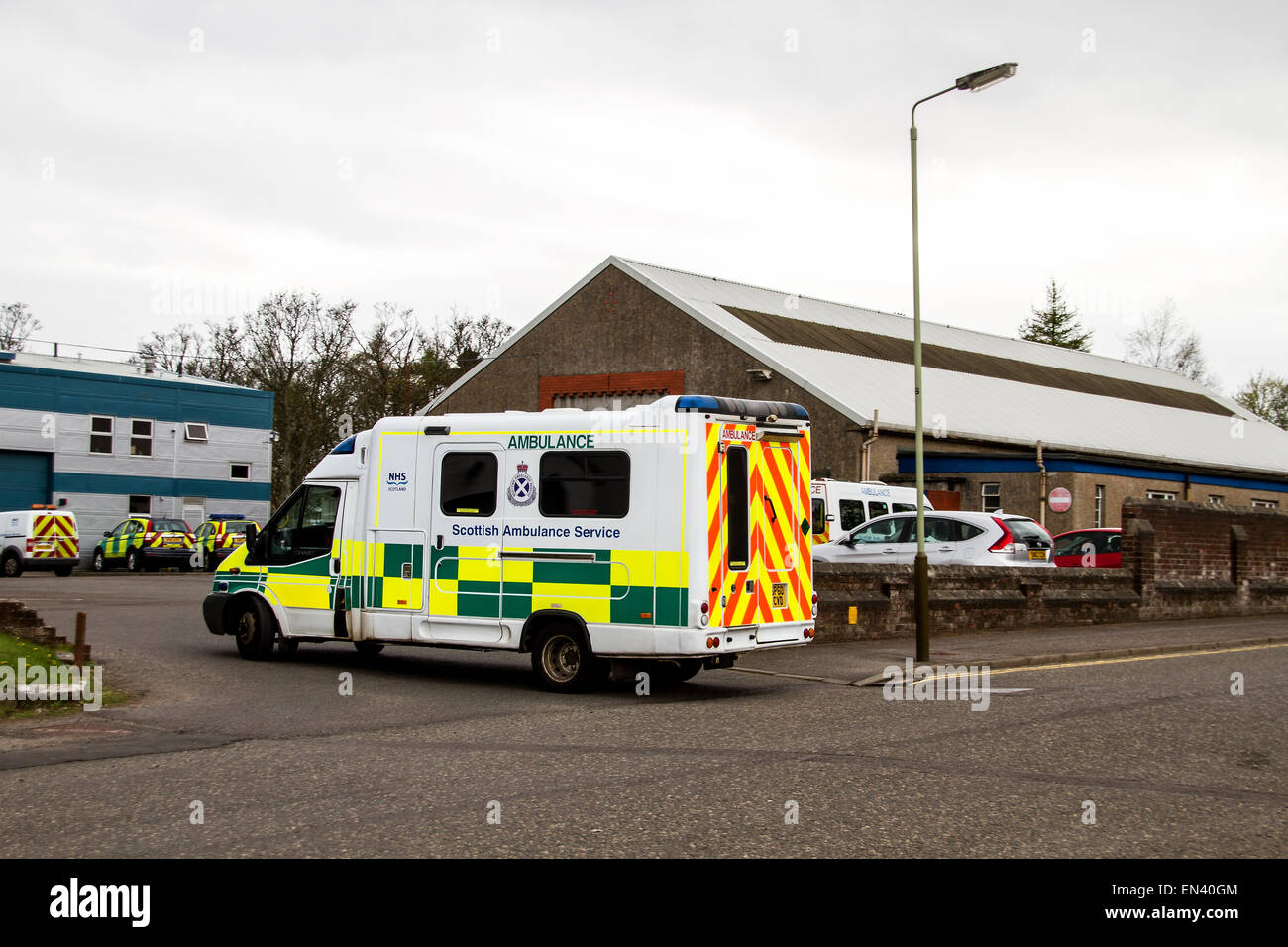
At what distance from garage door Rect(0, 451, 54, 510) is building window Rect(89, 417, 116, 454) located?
5.16 feet

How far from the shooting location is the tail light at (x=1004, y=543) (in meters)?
22.6

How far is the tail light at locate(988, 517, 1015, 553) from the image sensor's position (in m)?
22.6

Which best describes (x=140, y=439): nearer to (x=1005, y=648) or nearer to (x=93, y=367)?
(x=93, y=367)

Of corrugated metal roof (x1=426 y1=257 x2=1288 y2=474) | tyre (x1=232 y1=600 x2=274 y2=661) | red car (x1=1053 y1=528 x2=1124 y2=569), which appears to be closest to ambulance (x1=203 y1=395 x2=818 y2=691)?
tyre (x1=232 y1=600 x2=274 y2=661)

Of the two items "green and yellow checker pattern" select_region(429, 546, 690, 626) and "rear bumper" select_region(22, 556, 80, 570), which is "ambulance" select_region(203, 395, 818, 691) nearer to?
"green and yellow checker pattern" select_region(429, 546, 690, 626)

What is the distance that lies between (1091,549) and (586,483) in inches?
736

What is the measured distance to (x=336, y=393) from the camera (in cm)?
6166

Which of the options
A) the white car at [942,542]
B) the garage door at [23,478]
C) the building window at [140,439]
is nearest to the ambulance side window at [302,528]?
the white car at [942,542]

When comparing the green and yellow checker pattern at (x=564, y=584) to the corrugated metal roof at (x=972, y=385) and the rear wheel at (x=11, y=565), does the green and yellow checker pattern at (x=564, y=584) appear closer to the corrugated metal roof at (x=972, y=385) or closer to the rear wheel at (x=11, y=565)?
the corrugated metal roof at (x=972, y=385)

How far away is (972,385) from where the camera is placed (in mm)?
46500

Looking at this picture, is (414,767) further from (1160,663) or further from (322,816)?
(1160,663)

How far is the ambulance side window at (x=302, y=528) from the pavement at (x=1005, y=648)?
17.0 ft
